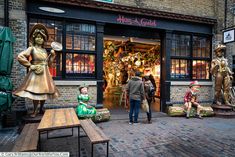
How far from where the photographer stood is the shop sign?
790cm

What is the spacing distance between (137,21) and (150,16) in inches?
25.5

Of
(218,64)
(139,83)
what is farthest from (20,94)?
(218,64)

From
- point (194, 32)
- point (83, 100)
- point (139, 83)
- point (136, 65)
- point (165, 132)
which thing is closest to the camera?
point (165, 132)

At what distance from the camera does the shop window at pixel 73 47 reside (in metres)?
7.23

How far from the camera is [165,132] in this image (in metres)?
5.76

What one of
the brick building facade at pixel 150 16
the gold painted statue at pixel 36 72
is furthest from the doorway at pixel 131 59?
the gold painted statue at pixel 36 72

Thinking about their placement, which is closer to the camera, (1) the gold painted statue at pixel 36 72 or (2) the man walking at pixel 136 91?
(1) the gold painted statue at pixel 36 72

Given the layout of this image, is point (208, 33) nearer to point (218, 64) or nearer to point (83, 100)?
point (218, 64)

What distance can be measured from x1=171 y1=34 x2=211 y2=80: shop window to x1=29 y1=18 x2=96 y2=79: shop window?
4.02 meters

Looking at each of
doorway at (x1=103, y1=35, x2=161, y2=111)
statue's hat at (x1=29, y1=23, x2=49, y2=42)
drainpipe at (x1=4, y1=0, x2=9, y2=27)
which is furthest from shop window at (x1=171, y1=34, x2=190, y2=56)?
drainpipe at (x1=4, y1=0, x2=9, y2=27)

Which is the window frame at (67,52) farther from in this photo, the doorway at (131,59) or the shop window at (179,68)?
the doorway at (131,59)

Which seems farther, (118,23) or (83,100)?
(118,23)

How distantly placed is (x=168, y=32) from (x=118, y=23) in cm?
249

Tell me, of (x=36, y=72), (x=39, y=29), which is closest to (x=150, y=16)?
(x=39, y=29)
